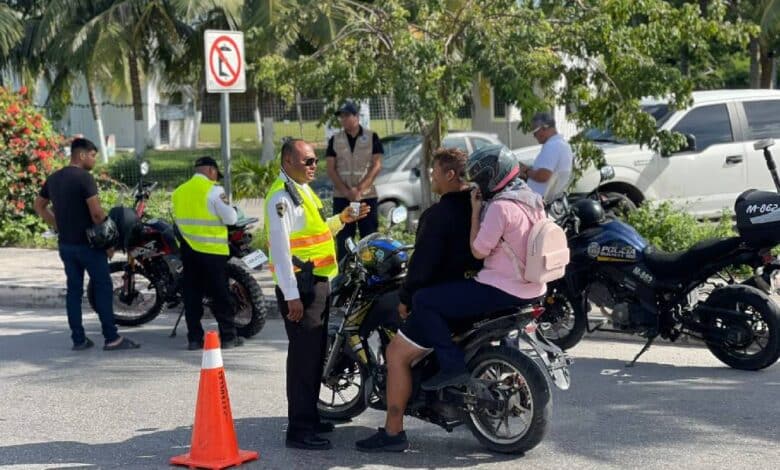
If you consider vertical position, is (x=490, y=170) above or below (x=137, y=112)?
below

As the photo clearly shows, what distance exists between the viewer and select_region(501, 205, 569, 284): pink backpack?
604 centimetres

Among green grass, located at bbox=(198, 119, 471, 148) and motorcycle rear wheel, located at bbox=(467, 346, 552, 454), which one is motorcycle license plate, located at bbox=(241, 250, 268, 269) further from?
green grass, located at bbox=(198, 119, 471, 148)

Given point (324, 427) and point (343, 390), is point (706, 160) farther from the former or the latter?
point (324, 427)

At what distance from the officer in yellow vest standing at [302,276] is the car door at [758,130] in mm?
8930

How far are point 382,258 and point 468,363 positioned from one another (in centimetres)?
81

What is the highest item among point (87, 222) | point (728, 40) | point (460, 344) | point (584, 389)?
point (728, 40)

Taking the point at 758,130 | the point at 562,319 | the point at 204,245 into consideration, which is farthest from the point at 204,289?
the point at 758,130

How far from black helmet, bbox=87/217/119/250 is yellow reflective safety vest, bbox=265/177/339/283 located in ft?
10.4

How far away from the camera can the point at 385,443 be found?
6.40 metres

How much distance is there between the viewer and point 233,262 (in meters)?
9.95

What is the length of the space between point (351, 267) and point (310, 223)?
0.41m

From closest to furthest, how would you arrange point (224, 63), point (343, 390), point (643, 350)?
1. point (343, 390)
2. point (643, 350)
3. point (224, 63)

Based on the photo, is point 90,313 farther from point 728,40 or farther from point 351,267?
point 728,40

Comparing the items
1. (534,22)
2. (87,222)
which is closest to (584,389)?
(87,222)
